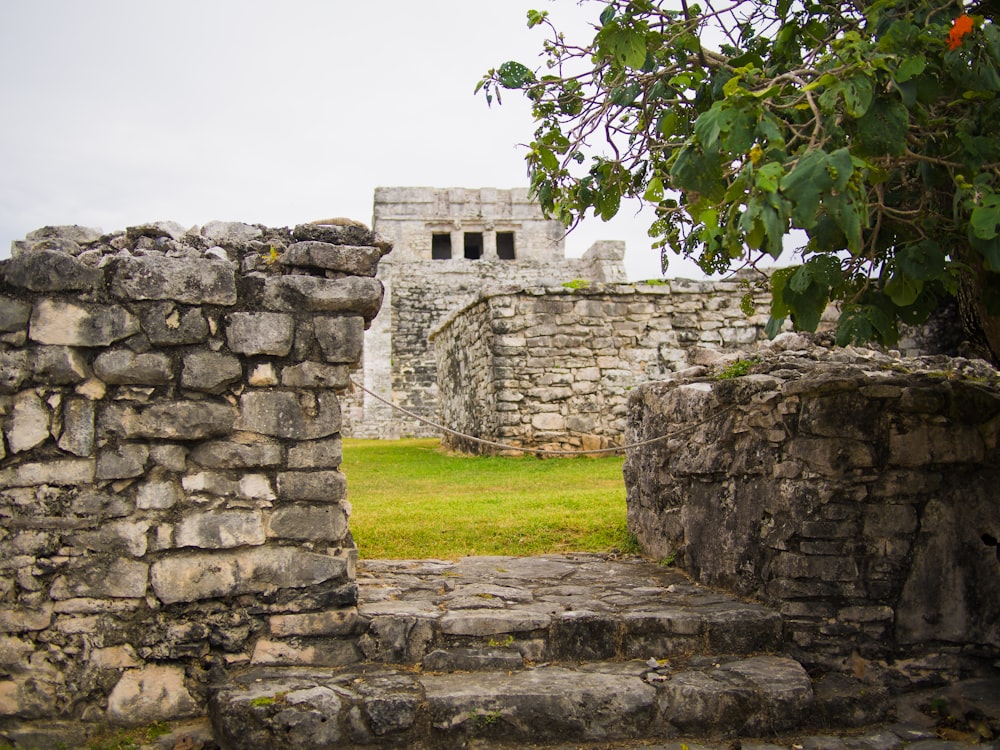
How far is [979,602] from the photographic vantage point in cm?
411

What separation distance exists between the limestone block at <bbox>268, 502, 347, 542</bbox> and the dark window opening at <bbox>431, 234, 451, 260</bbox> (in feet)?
76.1

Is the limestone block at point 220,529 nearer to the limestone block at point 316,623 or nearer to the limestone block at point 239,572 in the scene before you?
the limestone block at point 239,572

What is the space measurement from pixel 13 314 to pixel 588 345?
8.45 metres

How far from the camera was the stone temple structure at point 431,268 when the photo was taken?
75.8 ft

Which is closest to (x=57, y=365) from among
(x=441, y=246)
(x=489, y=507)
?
(x=489, y=507)

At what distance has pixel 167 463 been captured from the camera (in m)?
3.82

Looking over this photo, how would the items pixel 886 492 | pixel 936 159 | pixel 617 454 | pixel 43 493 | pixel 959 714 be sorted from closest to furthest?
pixel 936 159 < pixel 43 493 < pixel 959 714 < pixel 886 492 < pixel 617 454

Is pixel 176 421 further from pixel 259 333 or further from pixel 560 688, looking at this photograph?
pixel 560 688

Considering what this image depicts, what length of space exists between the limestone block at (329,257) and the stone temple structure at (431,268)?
57.9 feet

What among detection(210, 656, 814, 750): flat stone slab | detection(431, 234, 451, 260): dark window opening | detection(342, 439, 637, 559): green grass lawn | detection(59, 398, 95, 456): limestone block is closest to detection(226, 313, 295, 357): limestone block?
detection(59, 398, 95, 456): limestone block

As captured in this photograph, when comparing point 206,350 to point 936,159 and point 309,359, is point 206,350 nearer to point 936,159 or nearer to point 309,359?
point 309,359

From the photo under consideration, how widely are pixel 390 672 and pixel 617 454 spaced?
7.73 metres

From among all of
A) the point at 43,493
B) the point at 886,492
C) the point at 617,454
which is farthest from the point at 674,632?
the point at 617,454

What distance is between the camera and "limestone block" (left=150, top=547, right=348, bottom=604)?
379 centimetres
